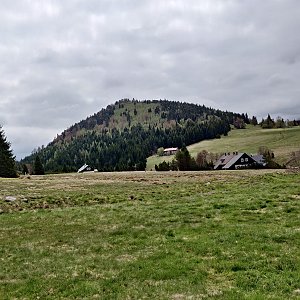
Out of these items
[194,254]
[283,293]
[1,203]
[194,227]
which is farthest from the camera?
[1,203]

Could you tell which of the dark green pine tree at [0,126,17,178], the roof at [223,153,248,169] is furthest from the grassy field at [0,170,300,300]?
the roof at [223,153,248,169]

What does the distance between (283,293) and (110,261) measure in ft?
24.4

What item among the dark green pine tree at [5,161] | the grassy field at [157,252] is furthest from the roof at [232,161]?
the grassy field at [157,252]

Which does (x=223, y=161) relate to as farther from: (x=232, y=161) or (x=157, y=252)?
(x=157, y=252)

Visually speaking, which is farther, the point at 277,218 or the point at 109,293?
the point at 277,218

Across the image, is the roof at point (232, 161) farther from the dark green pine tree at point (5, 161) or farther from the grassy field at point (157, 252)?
the grassy field at point (157, 252)

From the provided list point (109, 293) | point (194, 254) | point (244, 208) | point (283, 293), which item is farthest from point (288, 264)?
point (244, 208)

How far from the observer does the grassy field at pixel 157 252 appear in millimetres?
12203

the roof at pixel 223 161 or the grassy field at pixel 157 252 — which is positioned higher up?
the roof at pixel 223 161

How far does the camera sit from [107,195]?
41.2 m

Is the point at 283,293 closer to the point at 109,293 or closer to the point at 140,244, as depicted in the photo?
the point at 109,293

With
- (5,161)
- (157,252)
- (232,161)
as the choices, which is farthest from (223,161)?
(157,252)

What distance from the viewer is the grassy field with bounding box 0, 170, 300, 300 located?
1220cm

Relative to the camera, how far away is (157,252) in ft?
54.4
